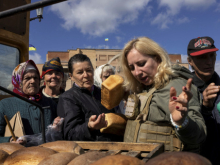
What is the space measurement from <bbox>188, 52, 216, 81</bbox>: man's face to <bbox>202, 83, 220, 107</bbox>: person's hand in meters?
0.41

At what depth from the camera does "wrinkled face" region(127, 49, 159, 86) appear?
1.96 meters

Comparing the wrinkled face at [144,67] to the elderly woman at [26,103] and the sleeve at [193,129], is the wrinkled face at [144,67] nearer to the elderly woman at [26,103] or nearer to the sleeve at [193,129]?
the sleeve at [193,129]

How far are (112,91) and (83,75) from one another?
2.16 ft

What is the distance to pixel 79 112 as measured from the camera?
2.33 m

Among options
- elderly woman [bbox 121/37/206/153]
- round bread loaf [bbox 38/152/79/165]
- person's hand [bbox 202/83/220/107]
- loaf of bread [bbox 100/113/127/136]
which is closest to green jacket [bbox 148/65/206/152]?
elderly woman [bbox 121/37/206/153]

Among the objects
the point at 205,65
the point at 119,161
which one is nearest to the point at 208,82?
the point at 205,65

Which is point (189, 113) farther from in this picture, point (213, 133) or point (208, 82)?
point (208, 82)

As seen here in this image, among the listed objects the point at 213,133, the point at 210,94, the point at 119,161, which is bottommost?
the point at 213,133

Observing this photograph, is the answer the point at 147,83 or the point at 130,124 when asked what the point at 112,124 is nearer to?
the point at 130,124

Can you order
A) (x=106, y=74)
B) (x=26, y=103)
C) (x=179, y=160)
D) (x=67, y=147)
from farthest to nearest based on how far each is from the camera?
(x=106, y=74) < (x=26, y=103) < (x=67, y=147) < (x=179, y=160)

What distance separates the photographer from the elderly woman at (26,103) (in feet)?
8.43

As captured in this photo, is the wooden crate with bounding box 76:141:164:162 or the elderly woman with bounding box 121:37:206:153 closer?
the wooden crate with bounding box 76:141:164:162

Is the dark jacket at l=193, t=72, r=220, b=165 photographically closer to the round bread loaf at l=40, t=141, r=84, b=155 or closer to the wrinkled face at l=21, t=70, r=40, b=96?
the round bread loaf at l=40, t=141, r=84, b=155

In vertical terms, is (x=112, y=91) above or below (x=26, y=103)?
above
